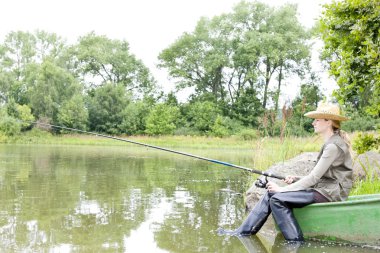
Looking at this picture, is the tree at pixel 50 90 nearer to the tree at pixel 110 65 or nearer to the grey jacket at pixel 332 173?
the tree at pixel 110 65

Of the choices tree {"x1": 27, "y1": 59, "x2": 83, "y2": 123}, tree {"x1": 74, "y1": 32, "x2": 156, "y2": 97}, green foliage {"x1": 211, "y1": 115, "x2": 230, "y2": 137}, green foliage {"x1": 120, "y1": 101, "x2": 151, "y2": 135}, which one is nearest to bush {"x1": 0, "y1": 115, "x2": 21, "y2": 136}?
tree {"x1": 27, "y1": 59, "x2": 83, "y2": 123}

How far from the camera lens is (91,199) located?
6.65 m

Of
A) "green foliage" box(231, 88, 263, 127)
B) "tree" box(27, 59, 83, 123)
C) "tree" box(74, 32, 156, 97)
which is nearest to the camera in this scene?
"tree" box(27, 59, 83, 123)

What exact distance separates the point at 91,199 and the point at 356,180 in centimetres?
386

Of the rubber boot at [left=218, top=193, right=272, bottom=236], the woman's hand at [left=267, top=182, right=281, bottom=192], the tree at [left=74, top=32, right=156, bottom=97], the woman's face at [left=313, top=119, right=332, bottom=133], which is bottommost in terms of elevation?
the rubber boot at [left=218, top=193, right=272, bottom=236]

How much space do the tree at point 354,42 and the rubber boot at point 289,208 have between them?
42.5 inches

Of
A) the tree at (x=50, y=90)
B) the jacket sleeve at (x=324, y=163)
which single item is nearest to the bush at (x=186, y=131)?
the tree at (x=50, y=90)

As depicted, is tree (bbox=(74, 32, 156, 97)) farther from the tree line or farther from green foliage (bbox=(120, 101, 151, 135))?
green foliage (bbox=(120, 101, 151, 135))

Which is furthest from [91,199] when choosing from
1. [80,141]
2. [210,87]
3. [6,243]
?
[210,87]

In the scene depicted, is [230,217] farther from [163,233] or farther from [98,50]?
[98,50]

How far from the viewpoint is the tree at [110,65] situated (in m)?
41.4

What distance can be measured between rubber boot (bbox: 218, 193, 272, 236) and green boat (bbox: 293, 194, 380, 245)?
0.29 metres

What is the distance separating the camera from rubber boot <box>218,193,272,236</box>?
4.56 m

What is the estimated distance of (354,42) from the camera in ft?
14.8
